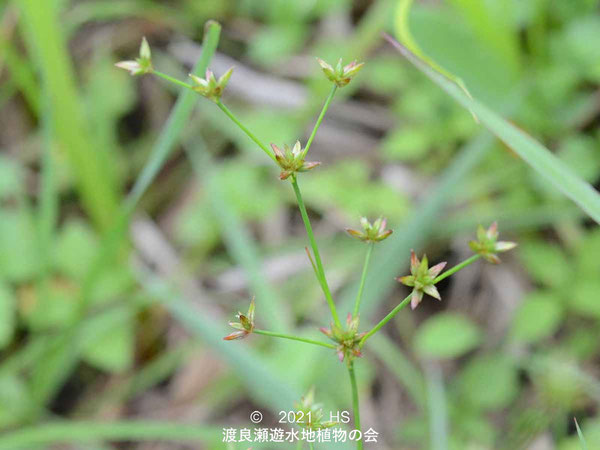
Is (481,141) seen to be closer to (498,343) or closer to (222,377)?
(498,343)

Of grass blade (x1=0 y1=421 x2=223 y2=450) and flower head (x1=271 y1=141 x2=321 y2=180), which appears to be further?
grass blade (x1=0 y1=421 x2=223 y2=450)

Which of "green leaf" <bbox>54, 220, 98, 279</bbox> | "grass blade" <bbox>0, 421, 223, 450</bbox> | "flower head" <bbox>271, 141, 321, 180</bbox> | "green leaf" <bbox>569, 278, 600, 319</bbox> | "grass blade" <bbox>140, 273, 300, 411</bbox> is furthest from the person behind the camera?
"green leaf" <bbox>54, 220, 98, 279</bbox>

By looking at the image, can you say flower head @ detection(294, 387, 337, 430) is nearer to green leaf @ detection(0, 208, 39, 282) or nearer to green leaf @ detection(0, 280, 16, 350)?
green leaf @ detection(0, 280, 16, 350)

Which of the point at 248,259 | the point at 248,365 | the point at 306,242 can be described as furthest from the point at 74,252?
the point at 248,365

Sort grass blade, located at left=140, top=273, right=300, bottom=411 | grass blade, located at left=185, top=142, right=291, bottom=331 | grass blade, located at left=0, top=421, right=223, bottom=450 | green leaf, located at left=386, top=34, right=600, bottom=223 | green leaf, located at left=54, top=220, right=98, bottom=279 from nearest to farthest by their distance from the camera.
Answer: green leaf, located at left=386, top=34, right=600, bottom=223
grass blade, located at left=140, top=273, right=300, bottom=411
grass blade, located at left=0, top=421, right=223, bottom=450
grass blade, located at left=185, top=142, right=291, bottom=331
green leaf, located at left=54, top=220, right=98, bottom=279

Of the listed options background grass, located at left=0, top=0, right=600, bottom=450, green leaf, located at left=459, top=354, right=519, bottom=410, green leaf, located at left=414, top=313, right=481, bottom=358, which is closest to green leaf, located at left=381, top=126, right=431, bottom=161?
background grass, located at left=0, top=0, right=600, bottom=450

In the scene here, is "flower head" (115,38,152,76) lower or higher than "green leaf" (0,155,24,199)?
lower

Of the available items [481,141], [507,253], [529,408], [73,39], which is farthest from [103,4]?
[529,408]
